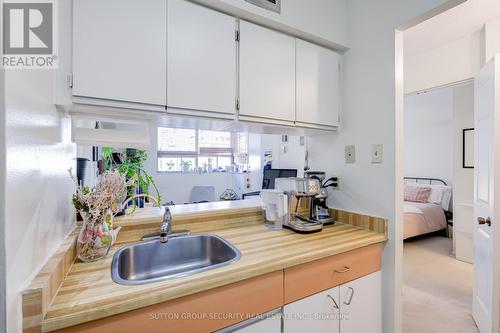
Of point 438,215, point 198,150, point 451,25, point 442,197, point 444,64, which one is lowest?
point 438,215

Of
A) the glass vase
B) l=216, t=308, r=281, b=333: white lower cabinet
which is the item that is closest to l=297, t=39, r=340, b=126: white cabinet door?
l=216, t=308, r=281, b=333: white lower cabinet

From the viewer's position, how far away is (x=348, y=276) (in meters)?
1.29

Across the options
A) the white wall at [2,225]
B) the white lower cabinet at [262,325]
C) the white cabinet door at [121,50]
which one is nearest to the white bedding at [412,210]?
the white lower cabinet at [262,325]

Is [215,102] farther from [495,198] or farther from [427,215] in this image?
[427,215]

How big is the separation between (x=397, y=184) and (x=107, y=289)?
1503 millimetres

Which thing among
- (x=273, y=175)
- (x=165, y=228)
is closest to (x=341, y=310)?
(x=165, y=228)

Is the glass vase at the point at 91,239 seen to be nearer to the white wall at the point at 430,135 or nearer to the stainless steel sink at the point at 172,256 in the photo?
the stainless steel sink at the point at 172,256

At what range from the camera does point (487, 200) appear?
1676 millimetres

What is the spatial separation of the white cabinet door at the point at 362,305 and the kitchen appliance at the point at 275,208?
0.49 metres

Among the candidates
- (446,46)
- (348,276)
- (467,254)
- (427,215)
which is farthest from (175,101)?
(427,215)

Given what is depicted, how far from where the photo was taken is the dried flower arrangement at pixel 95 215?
1.01m

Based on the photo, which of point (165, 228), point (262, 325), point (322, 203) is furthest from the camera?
point (322, 203)

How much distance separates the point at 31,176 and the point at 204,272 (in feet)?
2.03

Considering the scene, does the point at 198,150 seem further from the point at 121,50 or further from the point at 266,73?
the point at 121,50
